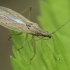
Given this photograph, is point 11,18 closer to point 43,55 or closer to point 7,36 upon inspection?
point 43,55

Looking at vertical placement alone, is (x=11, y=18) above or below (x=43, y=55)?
above

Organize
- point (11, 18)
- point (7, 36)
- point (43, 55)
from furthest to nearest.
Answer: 1. point (7, 36)
2. point (11, 18)
3. point (43, 55)

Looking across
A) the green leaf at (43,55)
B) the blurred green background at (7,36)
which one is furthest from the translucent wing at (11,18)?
the blurred green background at (7,36)

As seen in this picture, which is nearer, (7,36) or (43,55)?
(43,55)

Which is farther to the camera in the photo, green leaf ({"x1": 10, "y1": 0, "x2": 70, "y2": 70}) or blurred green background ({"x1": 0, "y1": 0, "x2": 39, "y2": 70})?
blurred green background ({"x1": 0, "y1": 0, "x2": 39, "y2": 70})

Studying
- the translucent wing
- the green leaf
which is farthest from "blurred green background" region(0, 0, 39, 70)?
the green leaf

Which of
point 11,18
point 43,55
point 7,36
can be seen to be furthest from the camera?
point 7,36

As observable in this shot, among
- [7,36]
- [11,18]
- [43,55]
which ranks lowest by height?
[43,55]

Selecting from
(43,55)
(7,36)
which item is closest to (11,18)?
(43,55)

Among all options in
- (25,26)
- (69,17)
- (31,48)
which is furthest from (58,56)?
(25,26)

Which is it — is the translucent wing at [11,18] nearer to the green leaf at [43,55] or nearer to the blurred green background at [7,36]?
the green leaf at [43,55]

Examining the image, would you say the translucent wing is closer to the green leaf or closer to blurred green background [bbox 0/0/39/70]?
the green leaf
